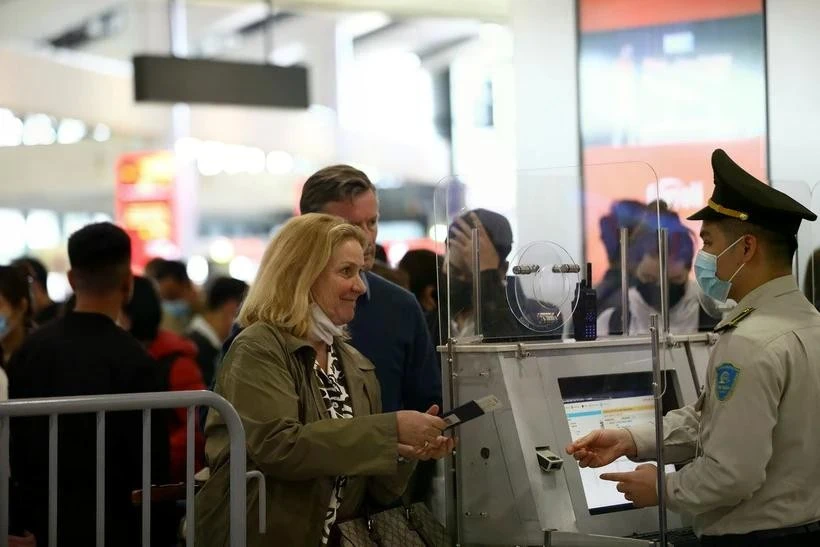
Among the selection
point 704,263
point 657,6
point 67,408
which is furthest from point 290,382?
point 657,6

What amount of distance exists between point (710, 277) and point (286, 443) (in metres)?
1.02

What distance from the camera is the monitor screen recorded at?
9.74 feet

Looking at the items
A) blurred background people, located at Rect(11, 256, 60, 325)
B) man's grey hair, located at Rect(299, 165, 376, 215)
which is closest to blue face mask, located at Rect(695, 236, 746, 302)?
man's grey hair, located at Rect(299, 165, 376, 215)

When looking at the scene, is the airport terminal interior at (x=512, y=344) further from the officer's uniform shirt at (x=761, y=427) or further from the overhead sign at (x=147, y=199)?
the overhead sign at (x=147, y=199)

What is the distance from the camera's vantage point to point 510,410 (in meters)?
2.86

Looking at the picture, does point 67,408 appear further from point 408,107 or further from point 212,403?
point 408,107

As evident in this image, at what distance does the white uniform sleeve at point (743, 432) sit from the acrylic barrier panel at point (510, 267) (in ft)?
2.09

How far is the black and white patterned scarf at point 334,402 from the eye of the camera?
8.90 ft

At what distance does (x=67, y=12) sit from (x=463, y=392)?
13165 mm

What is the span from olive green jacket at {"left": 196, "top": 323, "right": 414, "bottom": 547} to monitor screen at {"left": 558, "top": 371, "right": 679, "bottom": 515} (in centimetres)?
56

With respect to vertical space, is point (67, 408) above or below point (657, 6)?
below

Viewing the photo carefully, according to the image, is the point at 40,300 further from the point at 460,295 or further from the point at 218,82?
the point at 460,295

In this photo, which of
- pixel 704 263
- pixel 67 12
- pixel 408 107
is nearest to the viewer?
pixel 704 263

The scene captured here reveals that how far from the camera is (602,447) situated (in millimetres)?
2764
